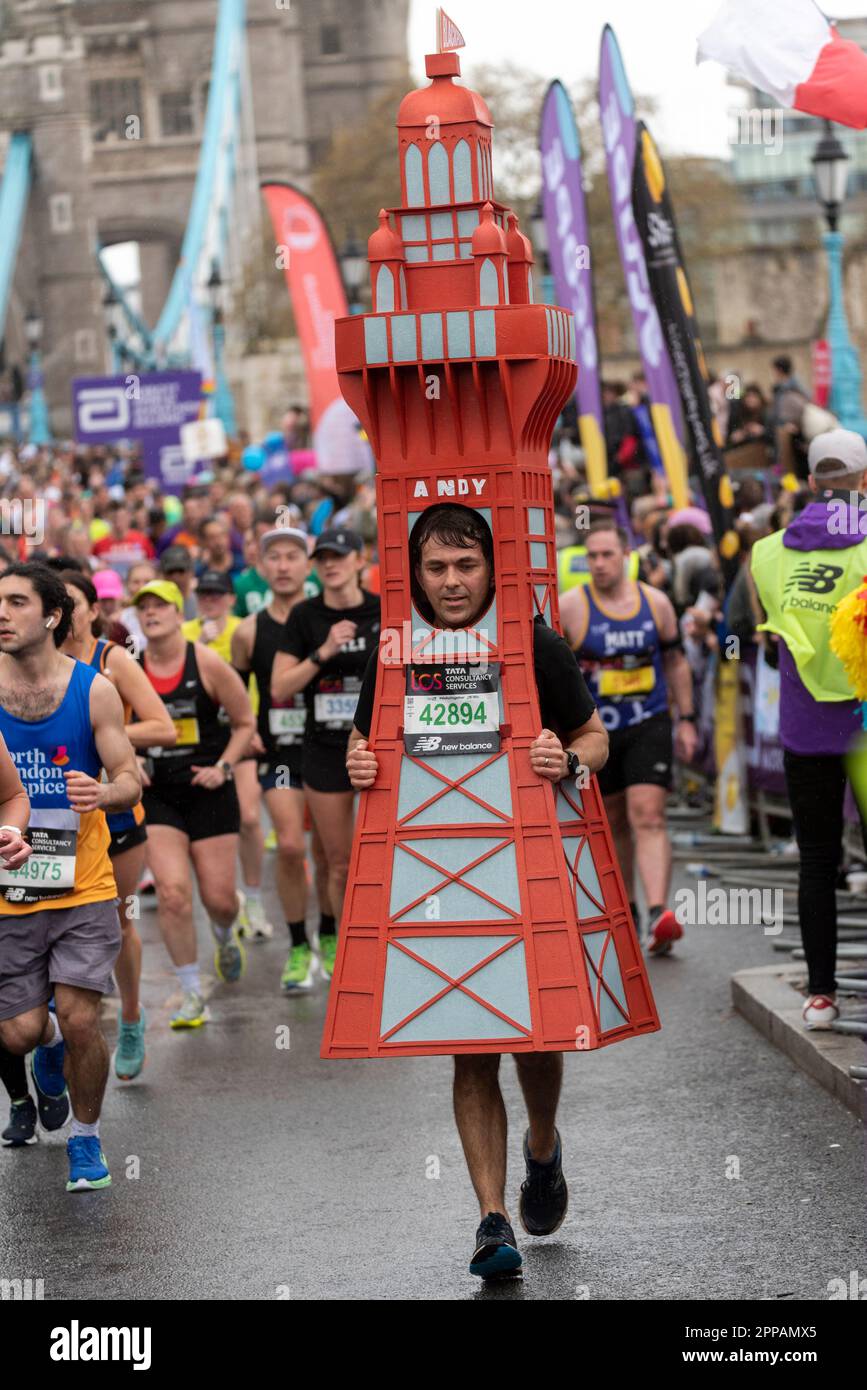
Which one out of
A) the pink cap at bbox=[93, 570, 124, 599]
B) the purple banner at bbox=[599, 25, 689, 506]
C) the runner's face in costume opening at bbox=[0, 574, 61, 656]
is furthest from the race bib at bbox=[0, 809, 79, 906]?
the purple banner at bbox=[599, 25, 689, 506]

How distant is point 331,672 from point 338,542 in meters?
0.55

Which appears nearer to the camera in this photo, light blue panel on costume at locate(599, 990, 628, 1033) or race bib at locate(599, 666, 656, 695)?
light blue panel on costume at locate(599, 990, 628, 1033)

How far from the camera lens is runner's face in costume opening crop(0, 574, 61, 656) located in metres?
7.51

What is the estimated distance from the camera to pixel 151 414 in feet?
86.5

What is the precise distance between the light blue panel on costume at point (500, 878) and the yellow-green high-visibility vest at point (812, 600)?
8.47 feet

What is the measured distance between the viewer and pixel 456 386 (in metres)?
6.27

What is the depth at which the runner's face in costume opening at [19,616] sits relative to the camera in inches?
296

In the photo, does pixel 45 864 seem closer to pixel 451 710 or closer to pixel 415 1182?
pixel 415 1182

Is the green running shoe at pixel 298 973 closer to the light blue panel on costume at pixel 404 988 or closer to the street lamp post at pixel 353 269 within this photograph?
the light blue panel on costume at pixel 404 988

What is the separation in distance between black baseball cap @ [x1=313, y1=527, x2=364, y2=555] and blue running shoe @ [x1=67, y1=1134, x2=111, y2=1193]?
3.70m

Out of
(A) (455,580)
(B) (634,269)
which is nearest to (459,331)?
(A) (455,580)

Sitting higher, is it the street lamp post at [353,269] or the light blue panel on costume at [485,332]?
the street lamp post at [353,269]

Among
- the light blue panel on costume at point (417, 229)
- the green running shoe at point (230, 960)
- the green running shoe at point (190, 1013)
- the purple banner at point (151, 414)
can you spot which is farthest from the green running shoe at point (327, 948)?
the purple banner at point (151, 414)

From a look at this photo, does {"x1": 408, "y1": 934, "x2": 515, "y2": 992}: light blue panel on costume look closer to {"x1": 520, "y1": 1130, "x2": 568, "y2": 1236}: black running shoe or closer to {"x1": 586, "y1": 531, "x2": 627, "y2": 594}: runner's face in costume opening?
{"x1": 520, "y1": 1130, "x2": 568, "y2": 1236}: black running shoe
